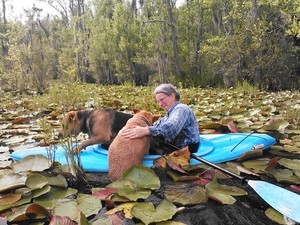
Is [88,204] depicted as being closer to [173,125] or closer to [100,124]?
[173,125]

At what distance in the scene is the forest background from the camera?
12641 mm

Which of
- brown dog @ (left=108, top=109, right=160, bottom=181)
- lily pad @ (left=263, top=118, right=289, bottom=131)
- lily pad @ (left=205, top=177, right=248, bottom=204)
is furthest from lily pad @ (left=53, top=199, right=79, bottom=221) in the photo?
lily pad @ (left=263, top=118, right=289, bottom=131)

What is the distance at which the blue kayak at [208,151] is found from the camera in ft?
11.1

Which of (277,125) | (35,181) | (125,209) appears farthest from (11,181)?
(277,125)

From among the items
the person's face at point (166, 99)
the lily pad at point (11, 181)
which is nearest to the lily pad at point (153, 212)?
the lily pad at point (11, 181)

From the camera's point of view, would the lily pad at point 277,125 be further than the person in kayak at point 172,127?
Yes

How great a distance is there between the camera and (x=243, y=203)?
2539mm

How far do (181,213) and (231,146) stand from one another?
1.71 meters

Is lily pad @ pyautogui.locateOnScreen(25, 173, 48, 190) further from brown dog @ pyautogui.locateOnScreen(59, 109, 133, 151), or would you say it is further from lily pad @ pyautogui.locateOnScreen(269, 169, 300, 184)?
lily pad @ pyautogui.locateOnScreen(269, 169, 300, 184)

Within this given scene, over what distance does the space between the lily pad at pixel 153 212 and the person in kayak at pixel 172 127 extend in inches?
33.0

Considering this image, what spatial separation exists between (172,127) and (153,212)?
3.96 feet

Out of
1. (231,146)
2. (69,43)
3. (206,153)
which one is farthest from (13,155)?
(69,43)

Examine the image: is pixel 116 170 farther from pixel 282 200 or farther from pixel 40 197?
pixel 282 200

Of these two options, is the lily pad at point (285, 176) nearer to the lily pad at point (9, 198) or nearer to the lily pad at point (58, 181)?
the lily pad at point (58, 181)
